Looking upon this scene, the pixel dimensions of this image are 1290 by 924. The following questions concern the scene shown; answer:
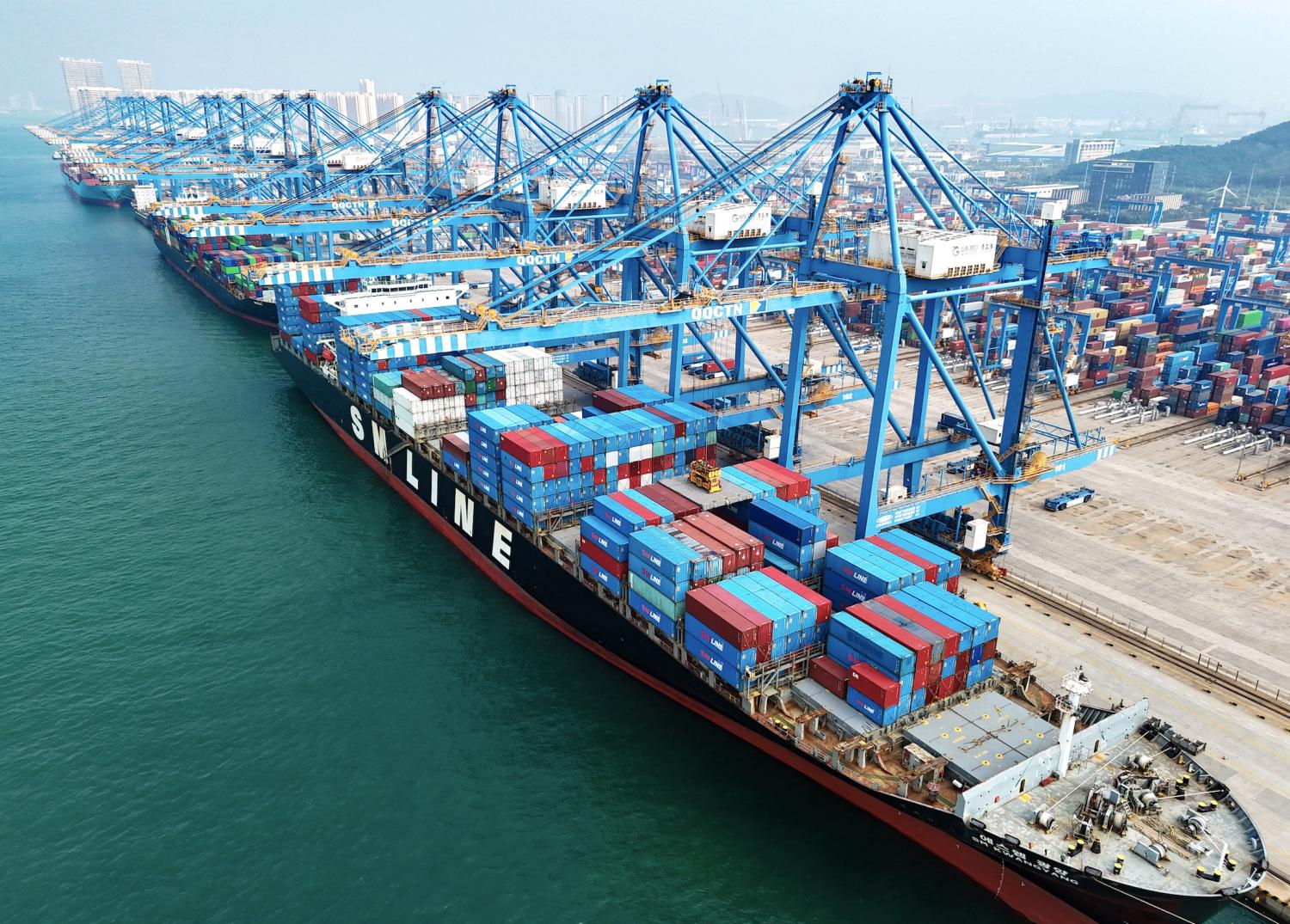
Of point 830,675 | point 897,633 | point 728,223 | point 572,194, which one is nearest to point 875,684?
point 897,633

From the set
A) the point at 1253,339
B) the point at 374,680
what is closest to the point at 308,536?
the point at 374,680

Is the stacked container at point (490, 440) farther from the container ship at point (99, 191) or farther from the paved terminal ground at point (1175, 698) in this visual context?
the container ship at point (99, 191)

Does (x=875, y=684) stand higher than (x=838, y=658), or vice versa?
(x=875, y=684)

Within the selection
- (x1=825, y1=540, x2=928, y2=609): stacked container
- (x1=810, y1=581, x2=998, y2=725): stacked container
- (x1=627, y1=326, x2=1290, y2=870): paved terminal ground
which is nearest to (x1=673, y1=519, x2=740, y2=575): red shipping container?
(x1=825, y1=540, x2=928, y2=609): stacked container

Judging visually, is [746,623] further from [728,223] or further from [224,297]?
[224,297]

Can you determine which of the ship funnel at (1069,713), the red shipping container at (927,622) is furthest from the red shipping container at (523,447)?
the ship funnel at (1069,713)

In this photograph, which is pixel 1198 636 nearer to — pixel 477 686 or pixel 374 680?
pixel 477 686
